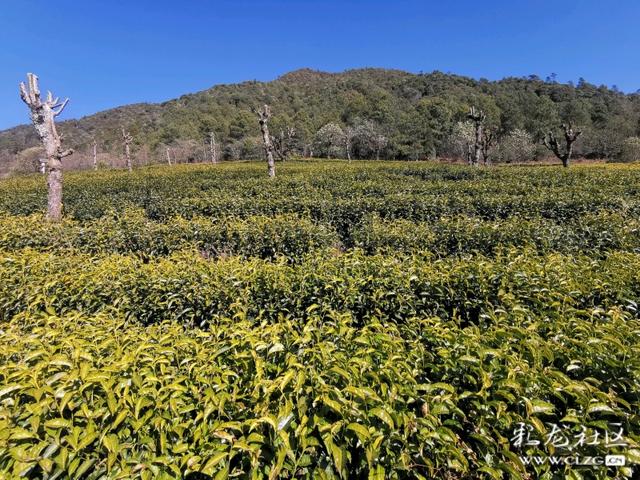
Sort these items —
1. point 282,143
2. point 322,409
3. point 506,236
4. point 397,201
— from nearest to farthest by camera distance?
1. point 322,409
2. point 506,236
3. point 397,201
4. point 282,143

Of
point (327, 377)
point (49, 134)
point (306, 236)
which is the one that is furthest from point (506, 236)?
point (49, 134)

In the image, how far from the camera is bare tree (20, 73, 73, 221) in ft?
36.2

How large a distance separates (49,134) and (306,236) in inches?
415

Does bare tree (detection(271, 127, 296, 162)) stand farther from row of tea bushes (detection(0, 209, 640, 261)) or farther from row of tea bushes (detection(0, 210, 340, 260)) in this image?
row of tea bushes (detection(0, 209, 640, 261))

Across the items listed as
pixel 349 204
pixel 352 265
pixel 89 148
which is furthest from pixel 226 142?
pixel 352 265

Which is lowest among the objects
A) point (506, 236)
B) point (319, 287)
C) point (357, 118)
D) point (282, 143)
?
point (319, 287)

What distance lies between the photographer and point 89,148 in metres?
74.1

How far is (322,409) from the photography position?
68.0 inches

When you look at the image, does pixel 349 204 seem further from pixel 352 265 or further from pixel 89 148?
pixel 89 148

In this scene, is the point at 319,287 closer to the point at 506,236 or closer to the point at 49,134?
the point at 506,236

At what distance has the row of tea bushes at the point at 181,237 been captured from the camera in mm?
7012

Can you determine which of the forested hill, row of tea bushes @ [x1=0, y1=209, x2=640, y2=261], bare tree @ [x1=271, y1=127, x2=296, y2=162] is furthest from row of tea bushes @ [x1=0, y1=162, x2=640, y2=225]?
the forested hill

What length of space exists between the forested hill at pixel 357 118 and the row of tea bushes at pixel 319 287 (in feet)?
188

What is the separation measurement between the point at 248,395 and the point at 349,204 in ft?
27.1
